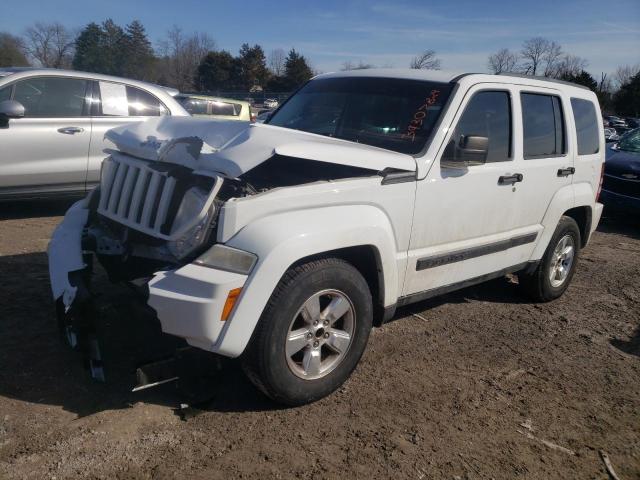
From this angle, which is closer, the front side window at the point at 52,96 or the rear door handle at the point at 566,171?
the rear door handle at the point at 566,171

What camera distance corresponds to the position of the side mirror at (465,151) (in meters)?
3.69

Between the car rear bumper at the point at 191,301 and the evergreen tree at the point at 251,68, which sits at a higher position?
the evergreen tree at the point at 251,68

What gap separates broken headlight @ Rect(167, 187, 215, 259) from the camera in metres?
2.92

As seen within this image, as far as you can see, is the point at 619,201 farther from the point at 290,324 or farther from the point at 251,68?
the point at 251,68

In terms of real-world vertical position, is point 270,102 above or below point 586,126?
above

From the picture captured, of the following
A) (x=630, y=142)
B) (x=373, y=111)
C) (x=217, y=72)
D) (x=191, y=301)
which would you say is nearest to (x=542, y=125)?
(x=373, y=111)

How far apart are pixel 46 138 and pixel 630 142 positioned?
10.2 metres

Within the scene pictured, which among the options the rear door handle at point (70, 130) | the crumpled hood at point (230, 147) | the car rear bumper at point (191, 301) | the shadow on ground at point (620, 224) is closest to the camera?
the car rear bumper at point (191, 301)

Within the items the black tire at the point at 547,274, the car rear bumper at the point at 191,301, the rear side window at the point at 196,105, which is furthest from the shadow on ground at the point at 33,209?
the rear side window at the point at 196,105

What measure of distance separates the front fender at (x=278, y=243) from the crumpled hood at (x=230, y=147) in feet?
1.00

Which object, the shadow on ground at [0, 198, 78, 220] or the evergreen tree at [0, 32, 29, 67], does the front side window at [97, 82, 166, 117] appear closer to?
the shadow on ground at [0, 198, 78, 220]

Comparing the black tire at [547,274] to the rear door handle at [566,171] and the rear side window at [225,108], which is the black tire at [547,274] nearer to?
the rear door handle at [566,171]

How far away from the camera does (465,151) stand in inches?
146

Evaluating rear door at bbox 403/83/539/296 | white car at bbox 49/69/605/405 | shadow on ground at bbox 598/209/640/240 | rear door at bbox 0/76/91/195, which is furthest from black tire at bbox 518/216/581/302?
rear door at bbox 0/76/91/195
